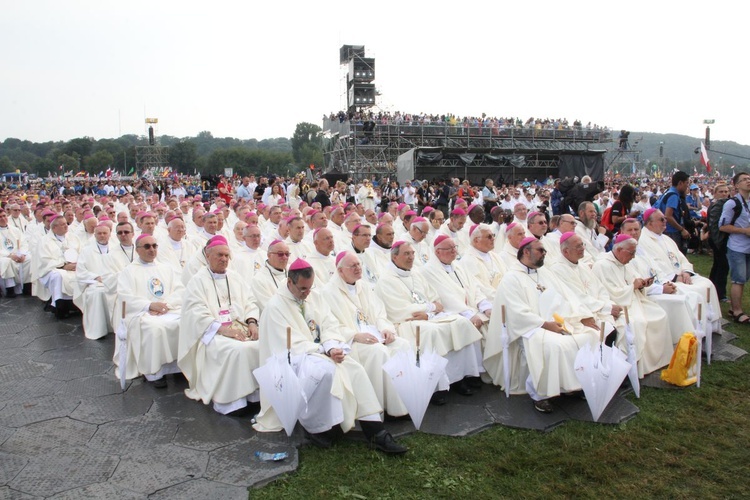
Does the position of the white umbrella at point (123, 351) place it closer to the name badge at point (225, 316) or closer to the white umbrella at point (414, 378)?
the name badge at point (225, 316)

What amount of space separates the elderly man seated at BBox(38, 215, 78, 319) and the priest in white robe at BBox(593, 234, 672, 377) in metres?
7.11

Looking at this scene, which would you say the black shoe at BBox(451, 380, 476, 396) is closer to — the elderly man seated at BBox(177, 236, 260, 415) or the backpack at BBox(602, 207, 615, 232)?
the elderly man seated at BBox(177, 236, 260, 415)

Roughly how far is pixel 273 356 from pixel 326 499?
112 cm

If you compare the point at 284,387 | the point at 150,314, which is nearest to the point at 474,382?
the point at 284,387

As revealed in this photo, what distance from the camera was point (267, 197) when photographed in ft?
50.7

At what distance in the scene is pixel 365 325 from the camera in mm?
5109

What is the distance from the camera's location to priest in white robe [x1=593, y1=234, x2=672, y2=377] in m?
5.71

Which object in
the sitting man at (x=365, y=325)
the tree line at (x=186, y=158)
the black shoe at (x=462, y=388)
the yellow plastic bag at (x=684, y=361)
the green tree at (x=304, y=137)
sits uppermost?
the green tree at (x=304, y=137)

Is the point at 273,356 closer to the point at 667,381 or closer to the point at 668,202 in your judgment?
the point at 667,381

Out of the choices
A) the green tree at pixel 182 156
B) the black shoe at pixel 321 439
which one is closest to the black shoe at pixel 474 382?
the black shoe at pixel 321 439

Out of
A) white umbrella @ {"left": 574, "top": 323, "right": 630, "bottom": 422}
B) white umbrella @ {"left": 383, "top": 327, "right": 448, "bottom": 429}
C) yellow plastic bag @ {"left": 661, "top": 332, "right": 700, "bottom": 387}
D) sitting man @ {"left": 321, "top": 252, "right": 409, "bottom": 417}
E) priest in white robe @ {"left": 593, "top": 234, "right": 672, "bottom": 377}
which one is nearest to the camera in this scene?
white umbrella @ {"left": 383, "top": 327, "right": 448, "bottom": 429}

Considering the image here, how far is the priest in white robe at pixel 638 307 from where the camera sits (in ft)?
18.7

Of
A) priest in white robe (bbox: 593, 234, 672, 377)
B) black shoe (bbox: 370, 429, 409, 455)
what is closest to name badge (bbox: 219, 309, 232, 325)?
black shoe (bbox: 370, 429, 409, 455)

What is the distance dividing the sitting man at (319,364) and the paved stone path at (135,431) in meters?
0.22
